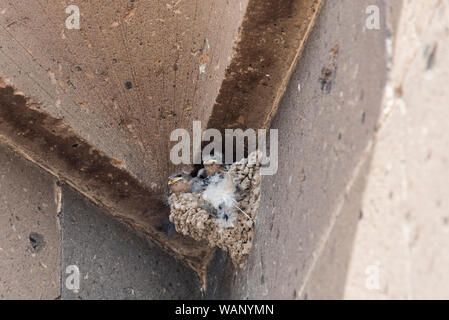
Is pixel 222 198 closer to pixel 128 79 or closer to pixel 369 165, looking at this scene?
pixel 128 79

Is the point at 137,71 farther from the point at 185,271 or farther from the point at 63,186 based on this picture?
the point at 185,271

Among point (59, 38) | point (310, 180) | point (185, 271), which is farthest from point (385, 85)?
point (185, 271)

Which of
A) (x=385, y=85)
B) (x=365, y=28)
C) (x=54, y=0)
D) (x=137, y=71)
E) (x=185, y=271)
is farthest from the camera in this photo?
(x=185, y=271)

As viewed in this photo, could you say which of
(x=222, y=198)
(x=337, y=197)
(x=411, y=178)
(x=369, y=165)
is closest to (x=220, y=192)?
(x=222, y=198)

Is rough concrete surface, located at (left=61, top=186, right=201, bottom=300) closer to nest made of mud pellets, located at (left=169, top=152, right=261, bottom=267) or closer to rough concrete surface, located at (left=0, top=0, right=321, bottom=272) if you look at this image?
rough concrete surface, located at (left=0, top=0, right=321, bottom=272)

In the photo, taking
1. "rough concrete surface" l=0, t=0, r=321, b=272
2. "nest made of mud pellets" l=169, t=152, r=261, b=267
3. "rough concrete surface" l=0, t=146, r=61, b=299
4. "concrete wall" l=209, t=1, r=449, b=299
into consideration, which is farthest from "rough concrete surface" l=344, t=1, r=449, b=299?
"rough concrete surface" l=0, t=146, r=61, b=299
